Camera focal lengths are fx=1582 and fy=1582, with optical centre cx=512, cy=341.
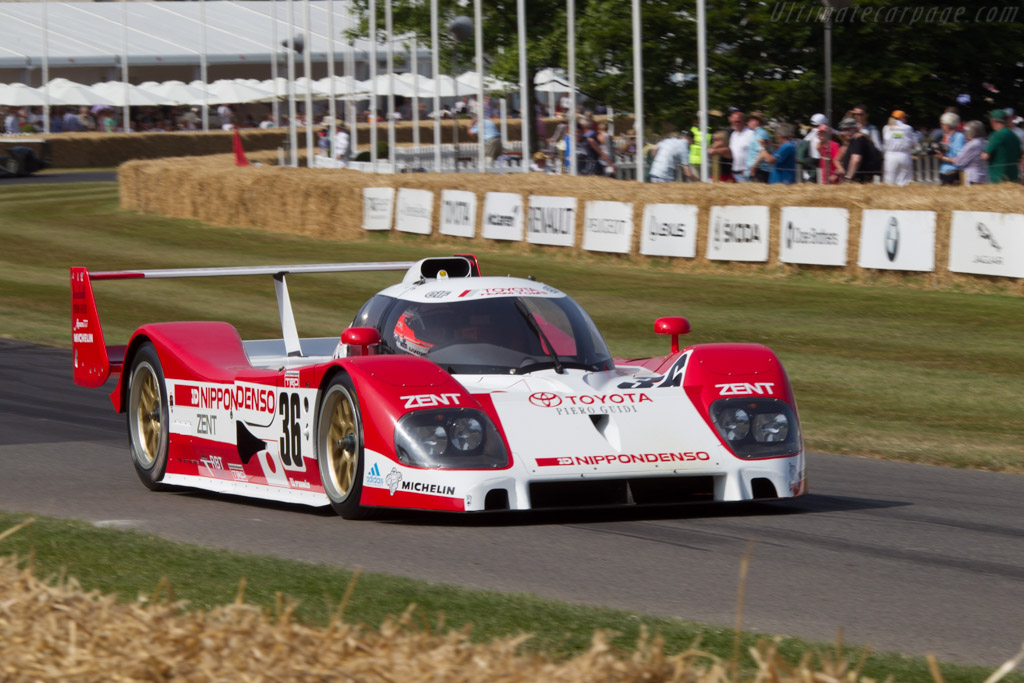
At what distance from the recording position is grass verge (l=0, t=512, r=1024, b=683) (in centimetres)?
498

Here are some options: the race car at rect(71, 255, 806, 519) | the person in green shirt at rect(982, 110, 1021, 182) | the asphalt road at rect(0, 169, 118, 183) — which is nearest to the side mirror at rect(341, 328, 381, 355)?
the race car at rect(71, 255, 806, 519)

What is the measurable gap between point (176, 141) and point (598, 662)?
5779cm

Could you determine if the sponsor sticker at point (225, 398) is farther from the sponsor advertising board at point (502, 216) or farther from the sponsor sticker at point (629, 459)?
the sponsor advertising board at point (502, 216)

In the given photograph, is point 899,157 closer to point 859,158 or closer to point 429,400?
point 859,158

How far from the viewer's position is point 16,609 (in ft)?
13.3

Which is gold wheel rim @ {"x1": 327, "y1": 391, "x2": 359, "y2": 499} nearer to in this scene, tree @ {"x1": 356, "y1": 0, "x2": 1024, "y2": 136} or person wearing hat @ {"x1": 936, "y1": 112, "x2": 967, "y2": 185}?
person wearing hat @ {"x1": 936, "y1": 112, "x2": 967, "y2": 185}

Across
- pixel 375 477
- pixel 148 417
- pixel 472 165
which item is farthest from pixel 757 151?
pixel 375 477

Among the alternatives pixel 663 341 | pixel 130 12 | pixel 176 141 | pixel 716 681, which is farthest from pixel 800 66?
pixel 130 12

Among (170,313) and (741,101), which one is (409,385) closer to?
(170,313)

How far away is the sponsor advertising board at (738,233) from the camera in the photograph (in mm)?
22000

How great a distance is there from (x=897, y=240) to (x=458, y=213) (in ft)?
30.2

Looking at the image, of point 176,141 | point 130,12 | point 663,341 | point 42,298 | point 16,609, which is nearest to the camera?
point 16,609

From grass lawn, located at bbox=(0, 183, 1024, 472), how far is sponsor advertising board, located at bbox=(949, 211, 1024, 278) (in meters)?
0.36

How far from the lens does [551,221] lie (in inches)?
1000
